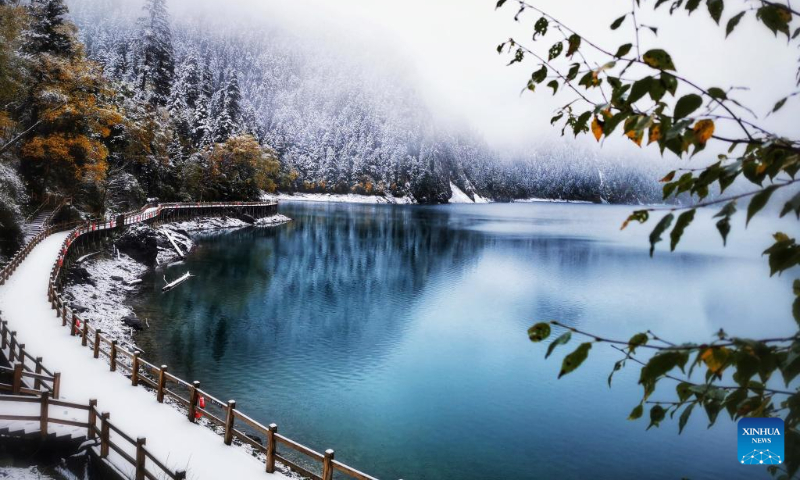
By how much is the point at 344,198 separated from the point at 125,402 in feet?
485

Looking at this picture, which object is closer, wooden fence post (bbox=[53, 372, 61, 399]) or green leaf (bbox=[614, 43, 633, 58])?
green leaf (bbox=[614, 43, 633, 58])

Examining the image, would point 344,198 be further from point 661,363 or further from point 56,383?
point 661,363

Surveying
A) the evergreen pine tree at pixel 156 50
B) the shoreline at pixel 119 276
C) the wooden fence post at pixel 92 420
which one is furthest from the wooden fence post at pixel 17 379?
the evergreen pine tree at pixel 156 50

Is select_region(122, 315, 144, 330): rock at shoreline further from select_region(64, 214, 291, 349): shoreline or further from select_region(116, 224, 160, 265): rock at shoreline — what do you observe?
select_region(116, 224, 160, 265): rock at shoreline

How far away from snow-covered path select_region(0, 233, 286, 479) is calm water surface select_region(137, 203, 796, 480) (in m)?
4.85

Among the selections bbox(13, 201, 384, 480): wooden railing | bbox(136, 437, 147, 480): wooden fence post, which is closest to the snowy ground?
bbox(13, 201, 384, 480): wooden railing

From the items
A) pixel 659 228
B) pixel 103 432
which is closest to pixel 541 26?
pixel 659 228

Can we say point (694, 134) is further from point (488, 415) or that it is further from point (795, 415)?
point (488, 415)

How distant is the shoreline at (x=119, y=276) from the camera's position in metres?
23.6

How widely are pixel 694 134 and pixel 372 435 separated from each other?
16455mm

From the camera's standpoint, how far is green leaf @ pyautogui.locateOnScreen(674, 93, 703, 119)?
6.08 feet

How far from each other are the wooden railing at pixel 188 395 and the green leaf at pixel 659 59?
337 inches

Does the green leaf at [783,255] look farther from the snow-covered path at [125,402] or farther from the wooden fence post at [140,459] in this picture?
the snow-covered path at [125,402]

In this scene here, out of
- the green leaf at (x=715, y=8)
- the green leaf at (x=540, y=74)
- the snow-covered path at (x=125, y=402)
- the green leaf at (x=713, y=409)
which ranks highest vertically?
the green leaf at (x=715, y=8)
